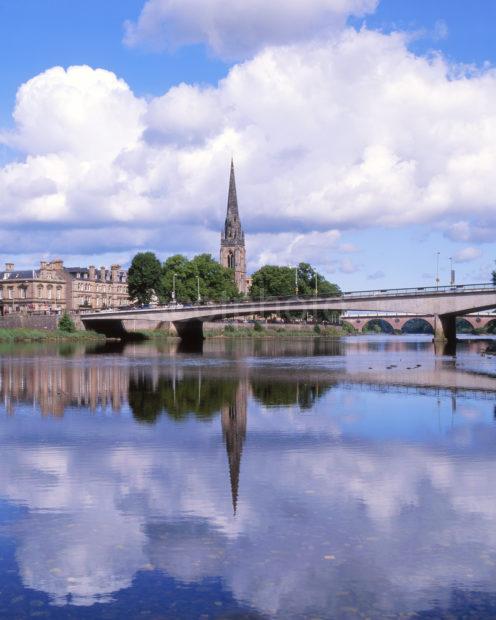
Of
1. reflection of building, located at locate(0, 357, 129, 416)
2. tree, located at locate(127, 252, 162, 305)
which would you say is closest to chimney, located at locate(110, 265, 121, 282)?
tree, located at locate(127, 252, 162, 305)

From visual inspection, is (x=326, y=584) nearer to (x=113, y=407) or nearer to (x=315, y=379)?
(x=113, y=407)

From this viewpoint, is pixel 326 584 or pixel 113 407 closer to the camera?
pixel 326 584

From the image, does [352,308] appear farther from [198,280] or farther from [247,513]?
[247,513]

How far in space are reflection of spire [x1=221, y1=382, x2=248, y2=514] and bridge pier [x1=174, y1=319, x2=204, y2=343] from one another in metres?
86.2

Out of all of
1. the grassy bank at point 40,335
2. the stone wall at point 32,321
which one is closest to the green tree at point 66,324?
the stone wall at point 32,321

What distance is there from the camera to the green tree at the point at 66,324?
11344cm

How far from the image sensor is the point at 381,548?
478 inches

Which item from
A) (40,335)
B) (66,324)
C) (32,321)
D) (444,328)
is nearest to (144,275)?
(66,324)

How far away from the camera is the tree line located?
440 ft

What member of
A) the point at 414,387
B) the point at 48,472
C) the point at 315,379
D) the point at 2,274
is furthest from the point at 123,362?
the point at 2,274

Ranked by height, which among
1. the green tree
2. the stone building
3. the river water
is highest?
the stone building

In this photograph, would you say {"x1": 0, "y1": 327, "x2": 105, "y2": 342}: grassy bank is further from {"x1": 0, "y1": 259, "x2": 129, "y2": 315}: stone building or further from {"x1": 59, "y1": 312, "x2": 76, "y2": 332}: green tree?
{"x1": 0, "y1": 259, "x2": 129, "y2": 315}: stone building

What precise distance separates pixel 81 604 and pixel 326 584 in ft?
10.8

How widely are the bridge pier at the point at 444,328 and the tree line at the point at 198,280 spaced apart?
2867cm
